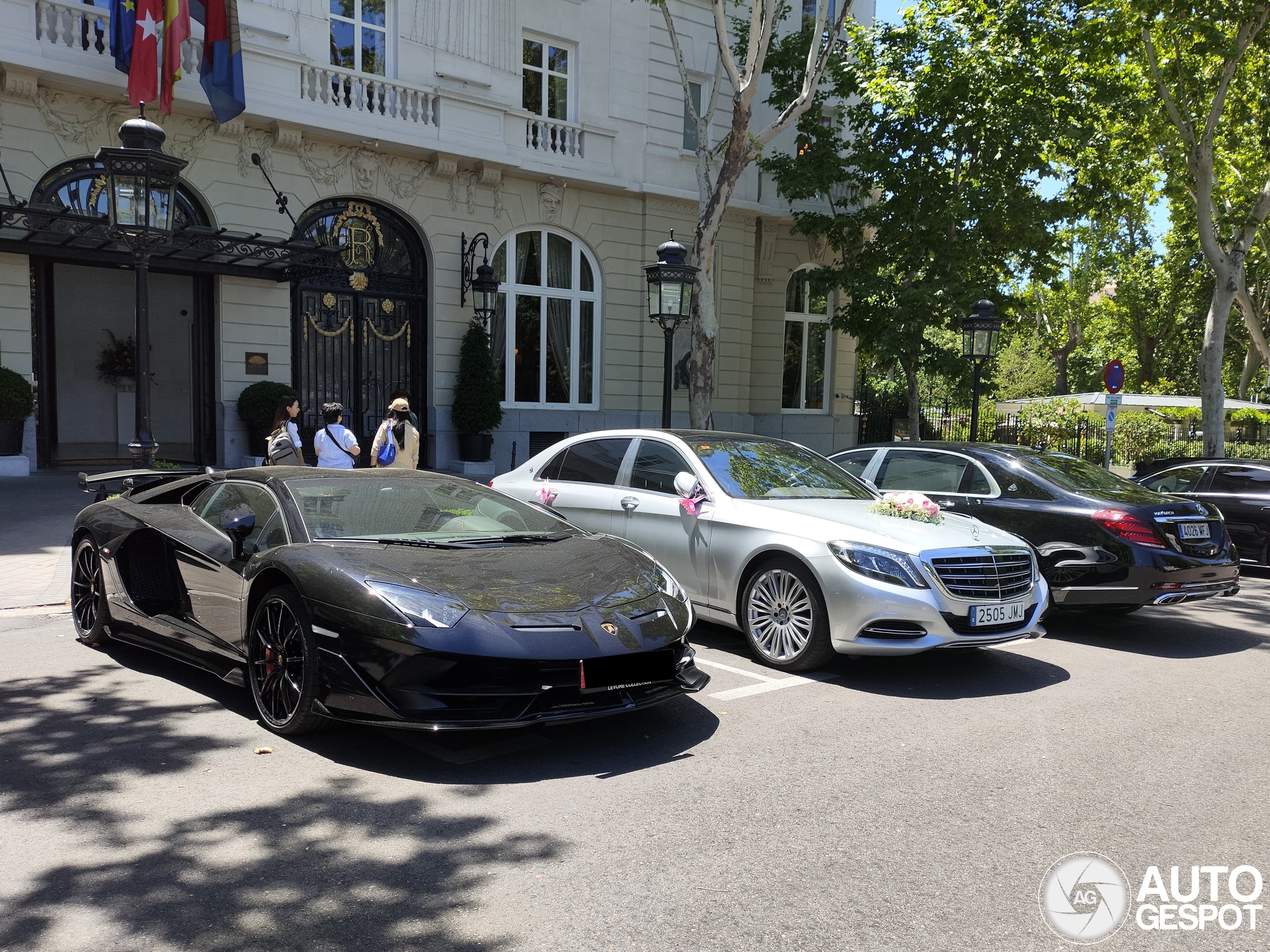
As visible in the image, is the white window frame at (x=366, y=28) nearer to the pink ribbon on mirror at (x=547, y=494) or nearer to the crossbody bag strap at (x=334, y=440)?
the crossbody bag strap at (x=334, y=440)

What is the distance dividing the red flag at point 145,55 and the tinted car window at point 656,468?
36.7 feet

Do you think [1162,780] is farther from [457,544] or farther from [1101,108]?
[1101,108]

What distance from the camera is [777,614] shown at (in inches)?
270

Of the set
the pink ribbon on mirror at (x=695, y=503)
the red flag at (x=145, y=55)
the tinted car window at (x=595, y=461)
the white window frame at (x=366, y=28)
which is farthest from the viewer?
the white window frame at (x=366, y=28)

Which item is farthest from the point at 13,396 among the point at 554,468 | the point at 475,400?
the point at 554,468

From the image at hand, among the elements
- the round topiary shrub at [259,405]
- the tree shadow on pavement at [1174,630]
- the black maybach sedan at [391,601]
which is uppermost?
the round topiary shrub at [259,405]

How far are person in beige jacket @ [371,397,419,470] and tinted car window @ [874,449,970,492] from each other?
16.3 ft

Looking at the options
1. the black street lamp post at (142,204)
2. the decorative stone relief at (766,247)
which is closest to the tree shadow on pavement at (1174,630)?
the black street lamp post at (142,204)

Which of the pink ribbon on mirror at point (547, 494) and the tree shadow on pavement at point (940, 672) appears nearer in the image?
the tree shadow on pavement at point (940, 672)

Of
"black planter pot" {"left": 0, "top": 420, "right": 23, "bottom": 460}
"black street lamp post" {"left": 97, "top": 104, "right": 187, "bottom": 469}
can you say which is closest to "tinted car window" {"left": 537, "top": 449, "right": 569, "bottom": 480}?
"black street lamp post" {"left": 97, "top": 104, "right": 187, "bottom": 469}

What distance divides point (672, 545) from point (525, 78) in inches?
629

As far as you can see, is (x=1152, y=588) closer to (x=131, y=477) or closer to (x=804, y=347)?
(x=131, y=477)

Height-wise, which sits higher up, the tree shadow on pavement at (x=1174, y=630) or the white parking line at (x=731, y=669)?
the white parking line at (x=731, y=669)

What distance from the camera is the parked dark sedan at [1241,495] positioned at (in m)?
12.4
